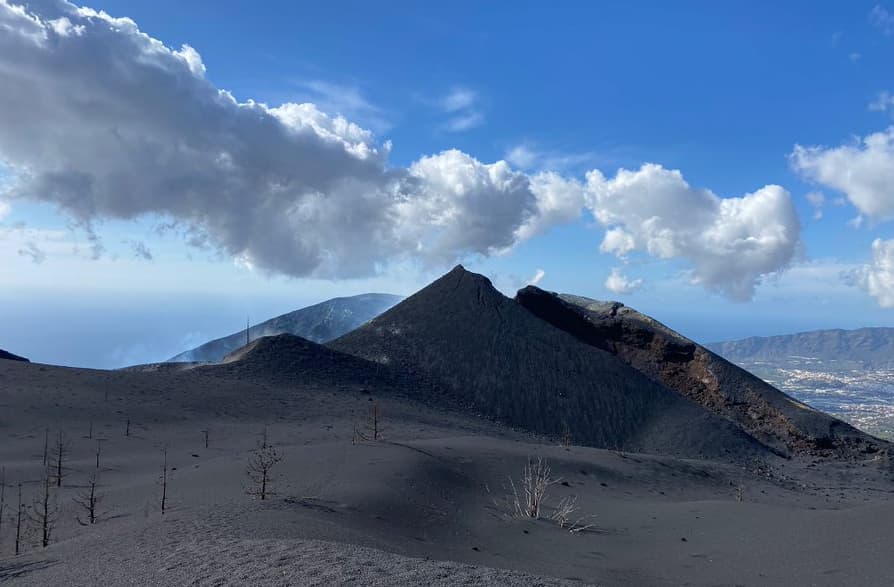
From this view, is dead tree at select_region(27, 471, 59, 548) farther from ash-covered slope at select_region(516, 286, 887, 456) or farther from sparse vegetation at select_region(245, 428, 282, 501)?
ash-covered slope at select_region(516, 286, 887, 456)

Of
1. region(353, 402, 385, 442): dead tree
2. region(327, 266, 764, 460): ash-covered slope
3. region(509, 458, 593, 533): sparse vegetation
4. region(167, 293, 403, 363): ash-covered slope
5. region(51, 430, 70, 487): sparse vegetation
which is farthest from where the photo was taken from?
region(167, 293, 403, 363): ash-covered slope

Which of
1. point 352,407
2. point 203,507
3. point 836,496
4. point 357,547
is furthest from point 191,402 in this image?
point 836,496

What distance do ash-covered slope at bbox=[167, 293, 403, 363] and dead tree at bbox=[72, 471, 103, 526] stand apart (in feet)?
235

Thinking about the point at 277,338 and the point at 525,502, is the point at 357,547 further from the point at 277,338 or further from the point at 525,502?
the point at 277,338

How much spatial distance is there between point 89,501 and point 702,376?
42.4 meters

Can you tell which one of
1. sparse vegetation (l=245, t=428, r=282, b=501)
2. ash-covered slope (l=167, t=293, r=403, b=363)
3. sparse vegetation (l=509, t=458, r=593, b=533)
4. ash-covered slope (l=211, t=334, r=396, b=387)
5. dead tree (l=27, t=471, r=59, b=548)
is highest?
ash-covered slope (l=167, t=293, r=403, b=363)

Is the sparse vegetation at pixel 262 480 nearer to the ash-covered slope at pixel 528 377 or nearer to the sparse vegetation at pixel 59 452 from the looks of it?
the sparse vegetation at pixel 59 452

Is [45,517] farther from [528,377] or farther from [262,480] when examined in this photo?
[528,377]

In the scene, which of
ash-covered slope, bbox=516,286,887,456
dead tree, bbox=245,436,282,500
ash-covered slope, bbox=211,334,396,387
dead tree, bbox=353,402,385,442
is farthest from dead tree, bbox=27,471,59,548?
Answer: ash-covered slope, bbox=516,286,887,456

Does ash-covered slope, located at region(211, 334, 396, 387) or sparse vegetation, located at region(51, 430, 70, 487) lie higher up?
ash-covered slope, located at region(211, 334, 396, 387)

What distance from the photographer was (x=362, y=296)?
118312mm

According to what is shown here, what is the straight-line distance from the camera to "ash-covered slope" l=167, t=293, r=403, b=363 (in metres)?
91.7

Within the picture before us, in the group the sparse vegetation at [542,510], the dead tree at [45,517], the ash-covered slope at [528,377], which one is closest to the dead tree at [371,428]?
the sparse vegetation at [542,510]

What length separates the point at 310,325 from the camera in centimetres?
9756
